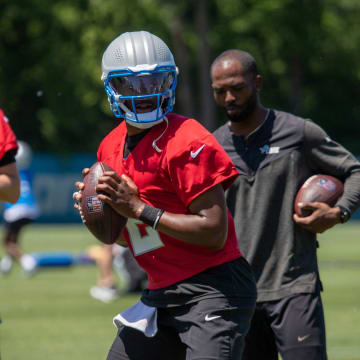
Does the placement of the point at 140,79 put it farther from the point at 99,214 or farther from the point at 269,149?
the point at 269,149

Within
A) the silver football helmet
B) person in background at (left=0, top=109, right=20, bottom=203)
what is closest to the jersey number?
the silver football helmet

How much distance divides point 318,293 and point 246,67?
1.39m

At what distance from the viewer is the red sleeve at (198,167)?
3.80 m

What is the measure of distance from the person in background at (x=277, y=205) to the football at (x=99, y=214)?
4.03 ft

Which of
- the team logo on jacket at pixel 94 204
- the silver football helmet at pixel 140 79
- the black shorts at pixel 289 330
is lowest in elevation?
the black shorts at pixel 289 330

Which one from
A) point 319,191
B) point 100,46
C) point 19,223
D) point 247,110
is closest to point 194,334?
point 319,191

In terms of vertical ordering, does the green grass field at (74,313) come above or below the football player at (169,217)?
below

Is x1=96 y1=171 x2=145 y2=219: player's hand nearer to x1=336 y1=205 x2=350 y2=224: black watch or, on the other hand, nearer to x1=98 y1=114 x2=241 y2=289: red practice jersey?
x1=98 y1=114 x2=241 y2=289: red practice jersey

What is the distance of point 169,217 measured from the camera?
385 centimetres

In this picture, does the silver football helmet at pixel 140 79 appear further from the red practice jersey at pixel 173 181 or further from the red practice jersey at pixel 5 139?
the red practice jersey at pixel 5 139

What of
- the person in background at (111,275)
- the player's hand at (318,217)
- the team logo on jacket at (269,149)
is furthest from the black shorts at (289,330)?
the person in background at (111,275)

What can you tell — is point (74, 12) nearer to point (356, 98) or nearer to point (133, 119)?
point (356, 98)

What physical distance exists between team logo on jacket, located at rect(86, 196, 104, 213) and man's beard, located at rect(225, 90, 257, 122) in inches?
56.9

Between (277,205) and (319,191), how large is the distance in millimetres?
254
